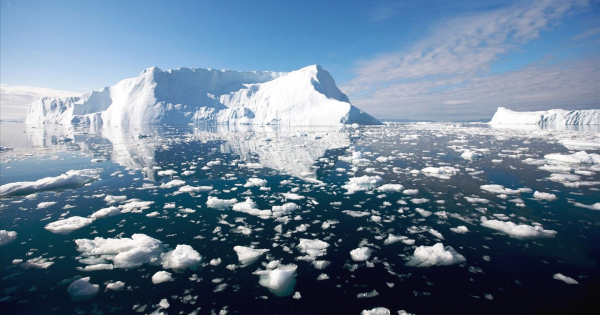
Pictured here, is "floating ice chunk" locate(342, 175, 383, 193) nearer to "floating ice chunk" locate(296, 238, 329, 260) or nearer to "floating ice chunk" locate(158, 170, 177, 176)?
"floating ice chunk" locate(296, 238, 329, 260)

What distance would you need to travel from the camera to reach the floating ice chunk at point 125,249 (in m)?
4.71

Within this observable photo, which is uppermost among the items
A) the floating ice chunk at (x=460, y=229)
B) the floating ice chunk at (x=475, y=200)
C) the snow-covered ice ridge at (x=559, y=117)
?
the snow-covered ice ridge at (x=559, y=117)

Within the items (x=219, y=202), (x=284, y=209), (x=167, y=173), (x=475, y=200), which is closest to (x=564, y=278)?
(x=475, y=200)

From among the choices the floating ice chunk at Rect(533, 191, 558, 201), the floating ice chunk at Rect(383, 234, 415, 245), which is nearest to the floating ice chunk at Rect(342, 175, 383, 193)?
the floating ice chunk at Rect(383, 234, 415, 245)

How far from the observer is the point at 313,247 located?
5.18 m

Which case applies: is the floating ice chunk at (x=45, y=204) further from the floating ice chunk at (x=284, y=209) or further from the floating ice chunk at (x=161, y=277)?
the floating ice chunk at (x=284, y=209)

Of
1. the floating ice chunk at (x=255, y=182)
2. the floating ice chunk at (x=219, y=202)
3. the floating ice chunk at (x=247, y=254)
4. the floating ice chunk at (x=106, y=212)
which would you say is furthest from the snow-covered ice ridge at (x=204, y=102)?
the floating ice chunk at (x=247, y=254)

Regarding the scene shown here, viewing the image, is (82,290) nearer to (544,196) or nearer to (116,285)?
(116,285)

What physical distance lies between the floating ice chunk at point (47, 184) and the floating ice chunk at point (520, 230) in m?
13.0

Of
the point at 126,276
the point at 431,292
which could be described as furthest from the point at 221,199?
the point at 431,292

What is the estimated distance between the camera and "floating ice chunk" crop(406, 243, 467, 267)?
461cm

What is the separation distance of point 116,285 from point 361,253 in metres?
4.06

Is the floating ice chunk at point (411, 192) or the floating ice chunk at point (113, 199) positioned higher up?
the floating ice chunk at point (411, 192)

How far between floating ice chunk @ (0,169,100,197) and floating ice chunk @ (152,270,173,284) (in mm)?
7764
